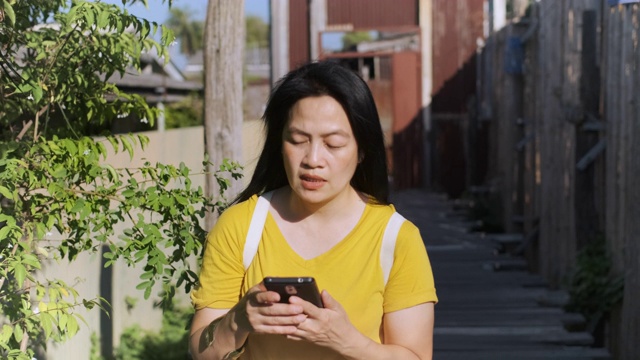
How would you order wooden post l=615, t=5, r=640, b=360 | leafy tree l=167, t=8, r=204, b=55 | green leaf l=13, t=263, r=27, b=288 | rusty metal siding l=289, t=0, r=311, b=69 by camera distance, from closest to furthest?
green leaf l=13, t=263, r=27, b=288 < wooden post l=615, t=5, r=640, b=360 < rusty metal siding l=289, t=0, r=311, b=69 < leafy tree l=167, t=8, r=204, b=55

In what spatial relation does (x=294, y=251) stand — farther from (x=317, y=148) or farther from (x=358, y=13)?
(x=358, y=13)

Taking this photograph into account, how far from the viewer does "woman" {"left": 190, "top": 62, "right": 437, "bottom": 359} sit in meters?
2.84

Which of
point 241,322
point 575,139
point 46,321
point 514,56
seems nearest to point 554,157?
point 575,139

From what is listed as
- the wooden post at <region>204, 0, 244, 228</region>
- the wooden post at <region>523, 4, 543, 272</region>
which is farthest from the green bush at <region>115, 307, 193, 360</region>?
the wooden post at <region>523, 4, 543, 272</region>

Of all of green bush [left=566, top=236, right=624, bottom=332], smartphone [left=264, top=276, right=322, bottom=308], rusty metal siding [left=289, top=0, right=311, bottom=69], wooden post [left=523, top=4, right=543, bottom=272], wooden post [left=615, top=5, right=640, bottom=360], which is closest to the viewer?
smartphone [left=264, top=276, right=322, bottom=308]

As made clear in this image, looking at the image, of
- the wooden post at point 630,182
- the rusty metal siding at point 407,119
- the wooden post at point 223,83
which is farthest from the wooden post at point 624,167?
the rusty metal siding at point 407,119

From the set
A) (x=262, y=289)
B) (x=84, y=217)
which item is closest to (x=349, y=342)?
(x=262, y=289)

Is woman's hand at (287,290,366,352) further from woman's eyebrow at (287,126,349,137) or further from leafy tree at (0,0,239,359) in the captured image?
leafy tree at (0,0,239,359)

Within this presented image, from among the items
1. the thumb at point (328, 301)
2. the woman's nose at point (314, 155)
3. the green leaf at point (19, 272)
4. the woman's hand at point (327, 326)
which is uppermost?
the woman's nose at point (314, 155)

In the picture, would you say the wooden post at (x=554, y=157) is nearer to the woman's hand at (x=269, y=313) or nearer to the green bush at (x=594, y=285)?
the green bush at (x=594, y=285)

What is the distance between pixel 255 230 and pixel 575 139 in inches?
305

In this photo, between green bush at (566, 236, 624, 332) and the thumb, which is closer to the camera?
the thumb

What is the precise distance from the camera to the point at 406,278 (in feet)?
9.36

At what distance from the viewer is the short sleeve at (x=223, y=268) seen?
287cm
